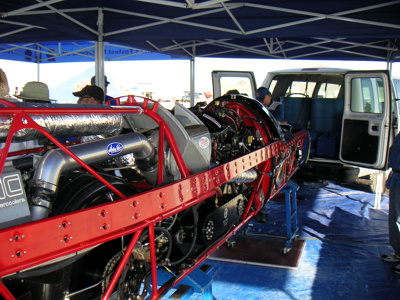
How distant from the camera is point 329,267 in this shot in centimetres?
425

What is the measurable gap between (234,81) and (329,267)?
313 centimetres

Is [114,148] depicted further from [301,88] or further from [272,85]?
[301,88]

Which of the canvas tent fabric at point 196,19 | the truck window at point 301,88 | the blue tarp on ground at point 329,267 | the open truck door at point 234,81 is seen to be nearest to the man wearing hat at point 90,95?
the open truck door at point 234,81

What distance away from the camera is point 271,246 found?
16.0 feet

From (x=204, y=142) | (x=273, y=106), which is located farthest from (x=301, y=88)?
(x=204, y=142)

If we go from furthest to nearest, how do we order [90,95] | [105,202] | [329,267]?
[329,267] → [90,95] → [105,202]

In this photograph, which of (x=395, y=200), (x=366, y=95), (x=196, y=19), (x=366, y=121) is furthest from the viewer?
(x=196, y=19)

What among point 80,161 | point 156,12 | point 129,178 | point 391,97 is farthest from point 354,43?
point 80,161

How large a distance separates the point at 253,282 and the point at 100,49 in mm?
5498

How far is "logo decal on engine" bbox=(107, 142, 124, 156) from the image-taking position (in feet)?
6.25

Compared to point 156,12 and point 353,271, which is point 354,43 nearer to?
point 156,12

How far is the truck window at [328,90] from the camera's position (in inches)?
303

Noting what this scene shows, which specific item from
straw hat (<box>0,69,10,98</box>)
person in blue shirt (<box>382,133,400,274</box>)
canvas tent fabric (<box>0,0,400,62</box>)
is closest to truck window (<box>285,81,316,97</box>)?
→ canvas tent fabric (<box>0,0,400,62</box>)

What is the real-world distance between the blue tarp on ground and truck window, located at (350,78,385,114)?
1.75 m
